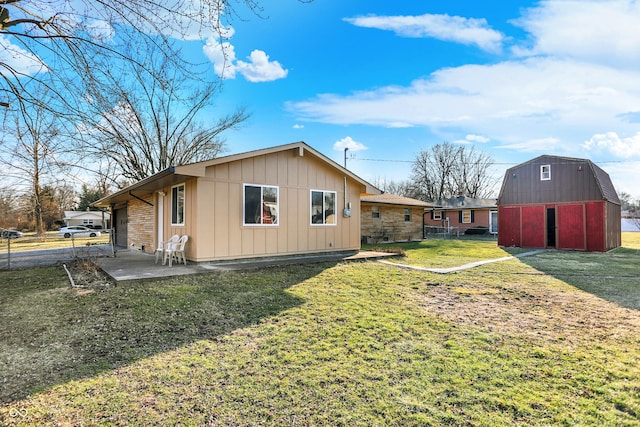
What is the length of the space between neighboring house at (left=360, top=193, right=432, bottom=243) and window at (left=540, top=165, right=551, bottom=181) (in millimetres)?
6517

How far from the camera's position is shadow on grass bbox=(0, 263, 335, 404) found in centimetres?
299

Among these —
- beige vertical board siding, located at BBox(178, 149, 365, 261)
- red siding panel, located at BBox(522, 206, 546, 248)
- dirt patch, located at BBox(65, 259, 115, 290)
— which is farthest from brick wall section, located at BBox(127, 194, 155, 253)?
red siding panel, located at BBox(522, 206, 546, 248)

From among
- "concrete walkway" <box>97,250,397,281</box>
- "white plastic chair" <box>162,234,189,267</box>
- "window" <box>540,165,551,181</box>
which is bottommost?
"concrete walkway" <box>97,250,397,281</box>

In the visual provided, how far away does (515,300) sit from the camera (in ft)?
17.9

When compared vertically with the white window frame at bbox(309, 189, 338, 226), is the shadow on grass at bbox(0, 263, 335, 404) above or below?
below

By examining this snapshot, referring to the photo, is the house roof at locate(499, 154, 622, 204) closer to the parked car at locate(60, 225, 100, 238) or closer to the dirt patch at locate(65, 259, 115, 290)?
the dirt patch at locate(65, 259, 115, 290)

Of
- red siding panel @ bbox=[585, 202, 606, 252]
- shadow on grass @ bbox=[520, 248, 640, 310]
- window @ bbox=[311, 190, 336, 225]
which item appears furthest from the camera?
red siding panel @ bbox=[585, 202, 606, 252]

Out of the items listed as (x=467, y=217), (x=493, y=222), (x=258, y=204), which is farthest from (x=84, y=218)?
(x=493, y=222)

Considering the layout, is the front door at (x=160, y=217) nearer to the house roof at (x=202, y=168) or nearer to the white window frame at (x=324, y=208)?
the house roof at (x=202, y=168)

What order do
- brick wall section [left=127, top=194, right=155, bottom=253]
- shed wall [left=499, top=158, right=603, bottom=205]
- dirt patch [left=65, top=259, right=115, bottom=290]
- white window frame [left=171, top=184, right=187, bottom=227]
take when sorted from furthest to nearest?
1. shed wall [left=499, top=158, right=603, bottom=205]
2. brick wall section [left=127, top=194, right=155, bottom=253]
3. white window frame [left=171, top=184, right=187, bottom=227]
4. dirt patch [left=65, top=259, right=115, bottom=290]

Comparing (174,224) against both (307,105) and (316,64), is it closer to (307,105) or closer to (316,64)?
(316,64)

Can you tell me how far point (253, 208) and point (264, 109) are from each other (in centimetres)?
1027

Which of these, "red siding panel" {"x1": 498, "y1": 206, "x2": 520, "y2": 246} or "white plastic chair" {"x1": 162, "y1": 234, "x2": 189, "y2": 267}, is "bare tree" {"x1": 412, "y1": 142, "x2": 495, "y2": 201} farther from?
"white plastic chair" {"x1": 162, "y1": 234, "x2": 189, "y2": 267}

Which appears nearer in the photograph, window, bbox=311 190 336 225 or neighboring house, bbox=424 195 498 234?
window, bbox=311 190 336 225
